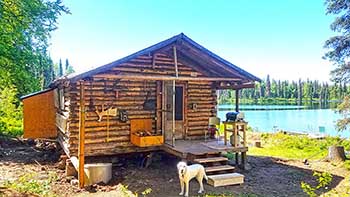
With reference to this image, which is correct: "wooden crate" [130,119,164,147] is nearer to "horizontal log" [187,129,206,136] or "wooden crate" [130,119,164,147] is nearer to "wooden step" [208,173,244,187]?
"horizontal log" [187,129,206,136]

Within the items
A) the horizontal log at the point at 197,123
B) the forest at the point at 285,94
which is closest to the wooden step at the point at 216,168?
the horizontal log at the point at 197,123

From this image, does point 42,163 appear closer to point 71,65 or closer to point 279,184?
point 279,184

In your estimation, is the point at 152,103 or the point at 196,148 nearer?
the point at 196,148

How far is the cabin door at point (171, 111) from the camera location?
11.1 m

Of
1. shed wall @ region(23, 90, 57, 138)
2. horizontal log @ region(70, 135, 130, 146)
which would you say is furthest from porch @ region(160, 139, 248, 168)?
shed wall @ region(23, 90, 57, 138)

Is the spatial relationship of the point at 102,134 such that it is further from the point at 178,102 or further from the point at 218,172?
the point at 218,172

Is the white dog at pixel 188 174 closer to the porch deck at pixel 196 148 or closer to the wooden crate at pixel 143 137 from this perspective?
the porch deck at pixel 196 148

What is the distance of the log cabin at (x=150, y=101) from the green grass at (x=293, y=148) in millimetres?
4075

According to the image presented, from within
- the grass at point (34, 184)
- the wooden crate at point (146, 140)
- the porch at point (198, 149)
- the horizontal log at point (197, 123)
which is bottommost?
the grass at point (34, 184)

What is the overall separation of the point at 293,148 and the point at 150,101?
28.5 feet

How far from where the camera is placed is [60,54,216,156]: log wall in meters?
9.76

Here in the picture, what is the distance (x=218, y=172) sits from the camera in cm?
907

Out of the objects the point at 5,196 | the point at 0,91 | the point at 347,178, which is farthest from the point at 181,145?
the point at 0,91

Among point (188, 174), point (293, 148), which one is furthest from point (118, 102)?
point (293, 148)
